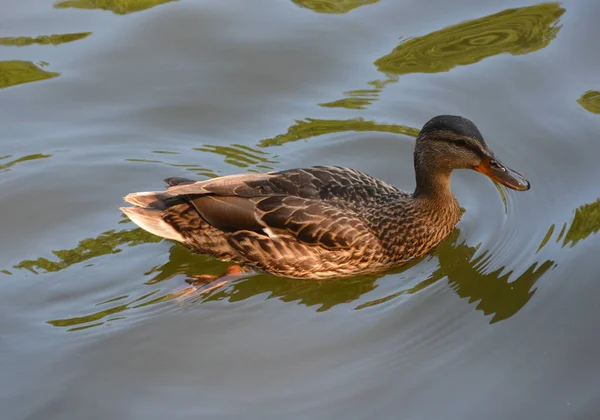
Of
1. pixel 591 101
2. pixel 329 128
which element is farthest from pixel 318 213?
pixel 591 101

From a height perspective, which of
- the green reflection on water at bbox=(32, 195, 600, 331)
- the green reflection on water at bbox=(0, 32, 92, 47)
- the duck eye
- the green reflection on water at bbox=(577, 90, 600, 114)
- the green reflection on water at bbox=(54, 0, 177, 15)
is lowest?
the green reflection on water at bbox=(32, 195, 600, 331)

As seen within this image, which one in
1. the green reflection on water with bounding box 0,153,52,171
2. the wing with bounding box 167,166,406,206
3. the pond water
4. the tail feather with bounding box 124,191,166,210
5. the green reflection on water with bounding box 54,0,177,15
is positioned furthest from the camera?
the green reflection on water with bounding box 54,0,177,15

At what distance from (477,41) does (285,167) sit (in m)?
3.17

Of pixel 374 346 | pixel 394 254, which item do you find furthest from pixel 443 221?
pixel 374 346

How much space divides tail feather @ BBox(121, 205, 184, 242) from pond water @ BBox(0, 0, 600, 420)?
274 millimetres

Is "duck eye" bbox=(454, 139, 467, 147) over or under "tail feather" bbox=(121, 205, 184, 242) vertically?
over

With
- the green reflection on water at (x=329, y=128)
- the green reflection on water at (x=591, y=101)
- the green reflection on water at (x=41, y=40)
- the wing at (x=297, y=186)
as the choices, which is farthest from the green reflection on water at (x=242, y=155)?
the green reflection on water at (x=591, y=101)

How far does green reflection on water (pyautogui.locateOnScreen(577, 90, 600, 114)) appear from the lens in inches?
376

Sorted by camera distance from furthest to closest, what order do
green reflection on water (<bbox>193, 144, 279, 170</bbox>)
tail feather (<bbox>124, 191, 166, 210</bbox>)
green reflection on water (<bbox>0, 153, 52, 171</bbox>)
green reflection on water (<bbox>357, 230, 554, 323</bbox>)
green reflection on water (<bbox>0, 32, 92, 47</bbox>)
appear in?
green reflection on water (<bbox>0, 32, 92, 47</bbox>), green reflection on water (<bbox>193, 144, 279, 170</bbox>), green reflection on water (<bbox>0, 153, 52, 171</bbox>), tail feather (<bbox>124, 191, 166, 210</bbox>), green reflection on water (<bbox>357, 230, 554, 323</bbox>)

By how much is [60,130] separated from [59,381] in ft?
11.5

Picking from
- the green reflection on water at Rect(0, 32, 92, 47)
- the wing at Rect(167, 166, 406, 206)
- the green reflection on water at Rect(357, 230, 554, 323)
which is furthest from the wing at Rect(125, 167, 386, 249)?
the green reflection on water at Rect(0, 32, 92, 47)

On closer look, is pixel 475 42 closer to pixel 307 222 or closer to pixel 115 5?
pixel 307 222

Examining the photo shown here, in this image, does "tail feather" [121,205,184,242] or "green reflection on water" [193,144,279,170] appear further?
"green reflection on water" [193,144,279,170]

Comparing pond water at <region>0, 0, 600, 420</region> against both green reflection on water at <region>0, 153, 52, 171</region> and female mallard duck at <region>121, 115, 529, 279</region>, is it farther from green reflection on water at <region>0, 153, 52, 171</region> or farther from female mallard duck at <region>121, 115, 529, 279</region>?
female mallard duck at <region>121, 115, 529, 279</region>
